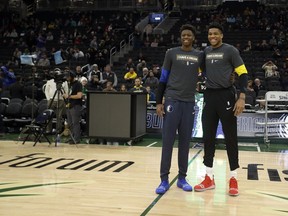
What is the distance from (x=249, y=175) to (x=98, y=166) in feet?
7.32

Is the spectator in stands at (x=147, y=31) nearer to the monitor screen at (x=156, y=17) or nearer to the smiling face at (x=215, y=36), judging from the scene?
the monitor screen at (x=156, y=17)

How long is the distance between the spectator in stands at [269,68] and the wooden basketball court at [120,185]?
760 centimetres

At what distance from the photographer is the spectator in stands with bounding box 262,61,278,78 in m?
15.2

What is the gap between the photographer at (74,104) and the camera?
366 inches

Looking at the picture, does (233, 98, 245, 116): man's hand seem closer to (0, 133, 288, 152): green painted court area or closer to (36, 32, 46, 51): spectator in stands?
(0, 133, 288, 152): green painted court area

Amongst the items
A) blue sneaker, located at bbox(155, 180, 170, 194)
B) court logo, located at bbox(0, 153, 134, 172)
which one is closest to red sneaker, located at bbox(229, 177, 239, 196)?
blue sneaker, located at bbox(155, 180, 170, 194)

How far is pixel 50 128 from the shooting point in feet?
33.5

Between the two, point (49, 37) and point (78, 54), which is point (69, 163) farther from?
point (49, 37)

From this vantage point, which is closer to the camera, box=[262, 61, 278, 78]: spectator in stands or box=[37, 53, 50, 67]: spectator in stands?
Result: box=[262, 61, 278, 78]: spectator in stands

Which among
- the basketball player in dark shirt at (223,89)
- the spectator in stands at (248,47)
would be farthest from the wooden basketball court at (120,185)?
the spectator in stands at (248,47)

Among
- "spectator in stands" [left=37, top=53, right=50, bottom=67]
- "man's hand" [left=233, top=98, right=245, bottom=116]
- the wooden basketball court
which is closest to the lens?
the wooden basketball court

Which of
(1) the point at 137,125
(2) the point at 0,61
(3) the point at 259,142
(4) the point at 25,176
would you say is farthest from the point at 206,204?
(2) the point at 0,61

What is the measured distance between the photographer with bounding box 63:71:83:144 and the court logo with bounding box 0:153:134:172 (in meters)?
2.21

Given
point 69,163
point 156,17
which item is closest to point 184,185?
point 69,163
